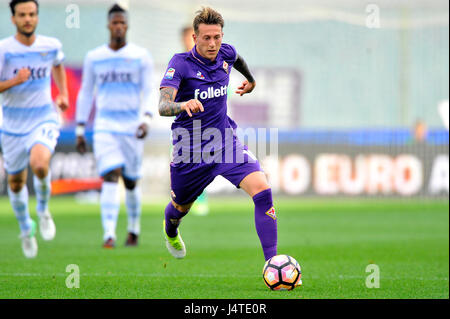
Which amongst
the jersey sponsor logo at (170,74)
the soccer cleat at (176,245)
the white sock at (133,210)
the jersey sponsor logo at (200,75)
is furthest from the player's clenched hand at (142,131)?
the jersey sponsor logo at (170,74)

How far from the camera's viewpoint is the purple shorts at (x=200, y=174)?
22.2 ft

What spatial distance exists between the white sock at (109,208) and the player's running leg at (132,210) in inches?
11.0

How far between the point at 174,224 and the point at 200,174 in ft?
2.92

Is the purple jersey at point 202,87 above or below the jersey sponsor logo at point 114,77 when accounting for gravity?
below

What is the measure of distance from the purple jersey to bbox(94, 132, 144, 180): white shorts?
3.53 metres

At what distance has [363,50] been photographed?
2547 cm

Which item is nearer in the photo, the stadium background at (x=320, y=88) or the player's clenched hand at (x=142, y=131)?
the player's clenched hand at (x=142, y=131)

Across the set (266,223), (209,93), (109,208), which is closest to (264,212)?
(266,223)

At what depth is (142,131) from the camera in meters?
10.2

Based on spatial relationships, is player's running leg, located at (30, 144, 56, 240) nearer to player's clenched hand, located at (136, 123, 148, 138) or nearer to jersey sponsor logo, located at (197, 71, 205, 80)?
player's clenched hand, located at (136, 123, 148, 138)

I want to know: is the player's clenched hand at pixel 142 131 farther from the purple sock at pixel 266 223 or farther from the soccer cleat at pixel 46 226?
the purple sock at pixel 266 223
